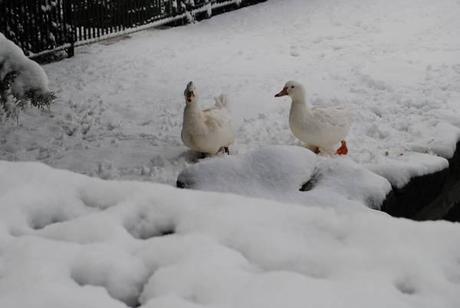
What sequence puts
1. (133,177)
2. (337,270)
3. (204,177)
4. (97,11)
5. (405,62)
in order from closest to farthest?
(337,270)
(204,177)
(133,177)
(405,62)
(97,11)

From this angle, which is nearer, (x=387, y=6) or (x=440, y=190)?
(x=440, y=190)

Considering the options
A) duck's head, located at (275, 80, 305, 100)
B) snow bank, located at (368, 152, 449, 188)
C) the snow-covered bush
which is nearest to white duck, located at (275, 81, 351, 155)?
duck's head, located at (275, 80, 305, 100)

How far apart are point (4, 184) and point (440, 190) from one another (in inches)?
161

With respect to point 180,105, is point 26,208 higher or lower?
higher

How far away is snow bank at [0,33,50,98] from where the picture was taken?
3588mm

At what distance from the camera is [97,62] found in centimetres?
905

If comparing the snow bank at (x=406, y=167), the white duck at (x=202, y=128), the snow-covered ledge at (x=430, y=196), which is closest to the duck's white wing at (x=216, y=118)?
the white duck at (x=202, y=128)

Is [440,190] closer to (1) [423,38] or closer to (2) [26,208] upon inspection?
(2) [26,208]

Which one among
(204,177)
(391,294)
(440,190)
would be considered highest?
(391,294)

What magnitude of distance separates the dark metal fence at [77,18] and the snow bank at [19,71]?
542 centimetres

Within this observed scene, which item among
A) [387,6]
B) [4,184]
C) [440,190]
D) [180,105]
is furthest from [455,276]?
[387,6]

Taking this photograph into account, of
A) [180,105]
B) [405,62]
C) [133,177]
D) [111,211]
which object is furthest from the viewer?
[405,62]

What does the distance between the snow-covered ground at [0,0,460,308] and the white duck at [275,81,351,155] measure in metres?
0.34

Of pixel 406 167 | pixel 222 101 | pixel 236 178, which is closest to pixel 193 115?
pixel 222 101
